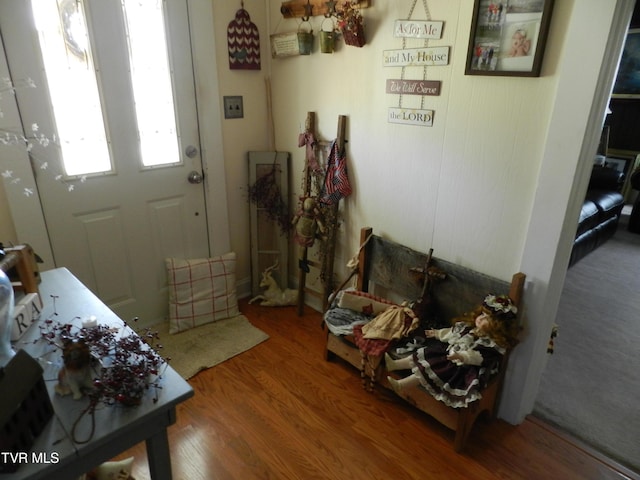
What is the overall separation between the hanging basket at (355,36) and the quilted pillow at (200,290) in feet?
4.65

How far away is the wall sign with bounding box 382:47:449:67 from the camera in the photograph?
1710 mm

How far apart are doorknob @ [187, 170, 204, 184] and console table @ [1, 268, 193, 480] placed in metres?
1.36

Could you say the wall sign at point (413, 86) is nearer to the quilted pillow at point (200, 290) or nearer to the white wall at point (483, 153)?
the white wall at point (483, 153)

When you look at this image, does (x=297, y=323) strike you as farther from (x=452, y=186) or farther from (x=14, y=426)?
(x=14, y=426)

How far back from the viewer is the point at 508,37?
4.89 feet

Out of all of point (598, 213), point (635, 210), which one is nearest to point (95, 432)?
point (598, 213)

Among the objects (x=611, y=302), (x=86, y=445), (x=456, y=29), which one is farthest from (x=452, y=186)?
(x=611, y=302)

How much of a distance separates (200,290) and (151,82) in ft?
3.94

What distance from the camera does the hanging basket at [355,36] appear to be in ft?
6.27

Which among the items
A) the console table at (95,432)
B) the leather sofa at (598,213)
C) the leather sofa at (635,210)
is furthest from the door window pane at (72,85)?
the leather sofa at (635,210)

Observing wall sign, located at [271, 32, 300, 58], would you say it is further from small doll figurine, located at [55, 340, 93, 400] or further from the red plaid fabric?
small doll figurine, located at [55, 340, 93, 400]

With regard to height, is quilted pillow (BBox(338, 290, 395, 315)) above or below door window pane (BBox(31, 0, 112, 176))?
below

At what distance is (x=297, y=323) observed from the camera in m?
2.59

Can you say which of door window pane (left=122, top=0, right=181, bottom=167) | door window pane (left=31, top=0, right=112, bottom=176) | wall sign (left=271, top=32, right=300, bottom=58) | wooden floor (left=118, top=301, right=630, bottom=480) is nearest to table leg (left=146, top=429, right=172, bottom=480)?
wooden floor (left=118, top=301, right=630, bottom=480)
